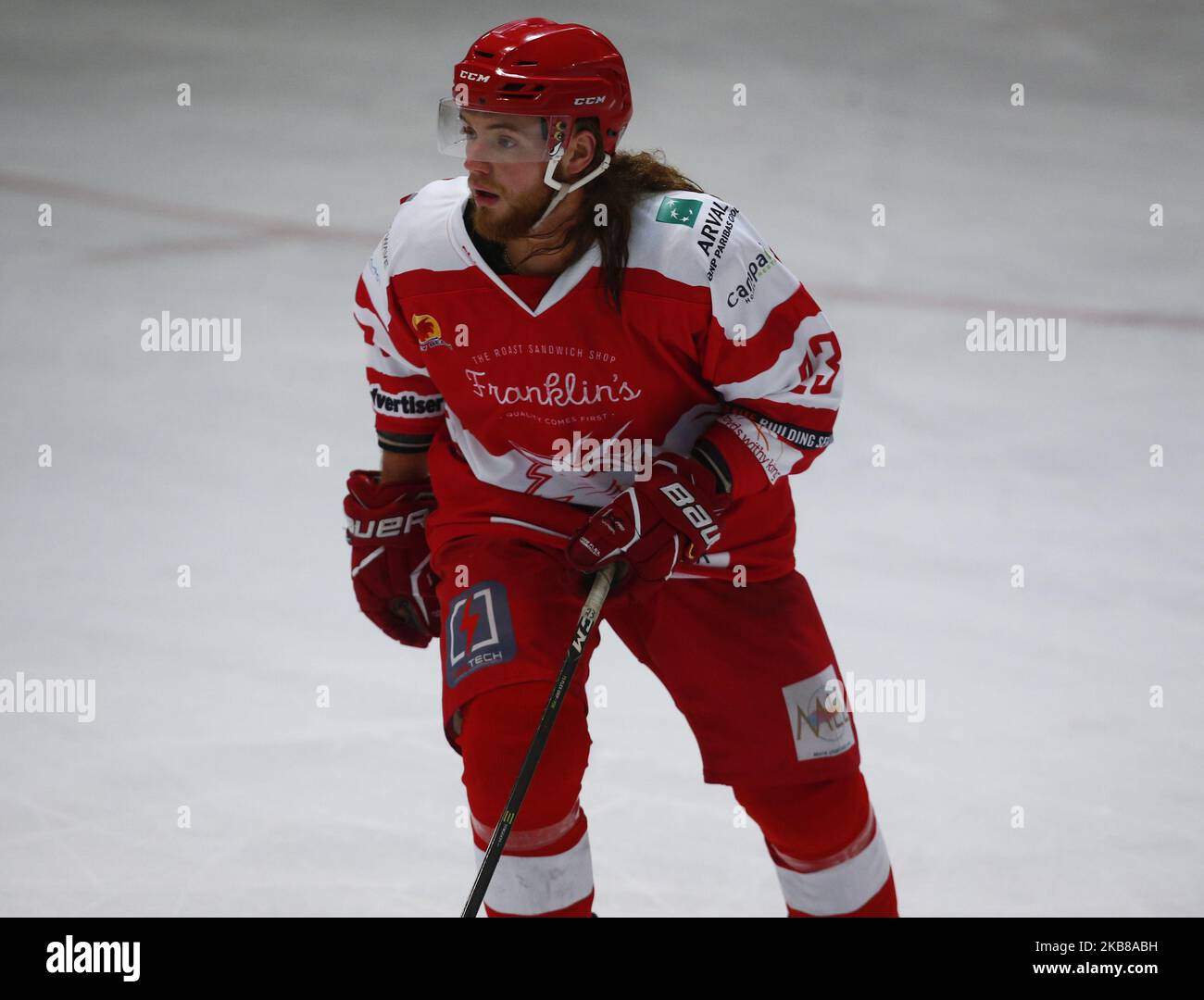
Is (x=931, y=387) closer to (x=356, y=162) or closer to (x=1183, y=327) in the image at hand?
(x=1183, y=327)

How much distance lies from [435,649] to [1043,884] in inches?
53.5

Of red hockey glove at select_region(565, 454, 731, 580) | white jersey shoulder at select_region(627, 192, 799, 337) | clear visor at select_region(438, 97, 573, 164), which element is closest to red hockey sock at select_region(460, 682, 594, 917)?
red hockey glove at select_region(565, 454, 731, 580)

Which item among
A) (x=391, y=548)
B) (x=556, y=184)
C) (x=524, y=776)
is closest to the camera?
(x=524, y=776)

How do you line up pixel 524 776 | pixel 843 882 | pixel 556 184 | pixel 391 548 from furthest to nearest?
pixel 391 548
pixel 843 882
pixel 556 184
pixel 524 776

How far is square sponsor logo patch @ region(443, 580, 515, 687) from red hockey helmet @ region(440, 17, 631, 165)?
569 millimetres

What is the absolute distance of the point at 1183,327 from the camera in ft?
15.6

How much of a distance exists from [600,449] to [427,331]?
0.93 ft

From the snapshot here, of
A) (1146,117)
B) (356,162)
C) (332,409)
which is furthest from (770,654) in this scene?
(1146,117)

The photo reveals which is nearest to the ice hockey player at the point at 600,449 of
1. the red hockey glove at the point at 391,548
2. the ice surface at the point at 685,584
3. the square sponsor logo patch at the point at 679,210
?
the square sponsor logo patch at the point at 679,210

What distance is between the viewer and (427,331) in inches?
86.6

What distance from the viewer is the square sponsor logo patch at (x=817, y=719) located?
2.16 m

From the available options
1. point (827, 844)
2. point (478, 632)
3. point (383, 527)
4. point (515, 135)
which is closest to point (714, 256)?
point (515, 135)

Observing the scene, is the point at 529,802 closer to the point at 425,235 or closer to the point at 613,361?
the point at 613,361

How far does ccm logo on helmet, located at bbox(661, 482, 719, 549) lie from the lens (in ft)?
6.99
